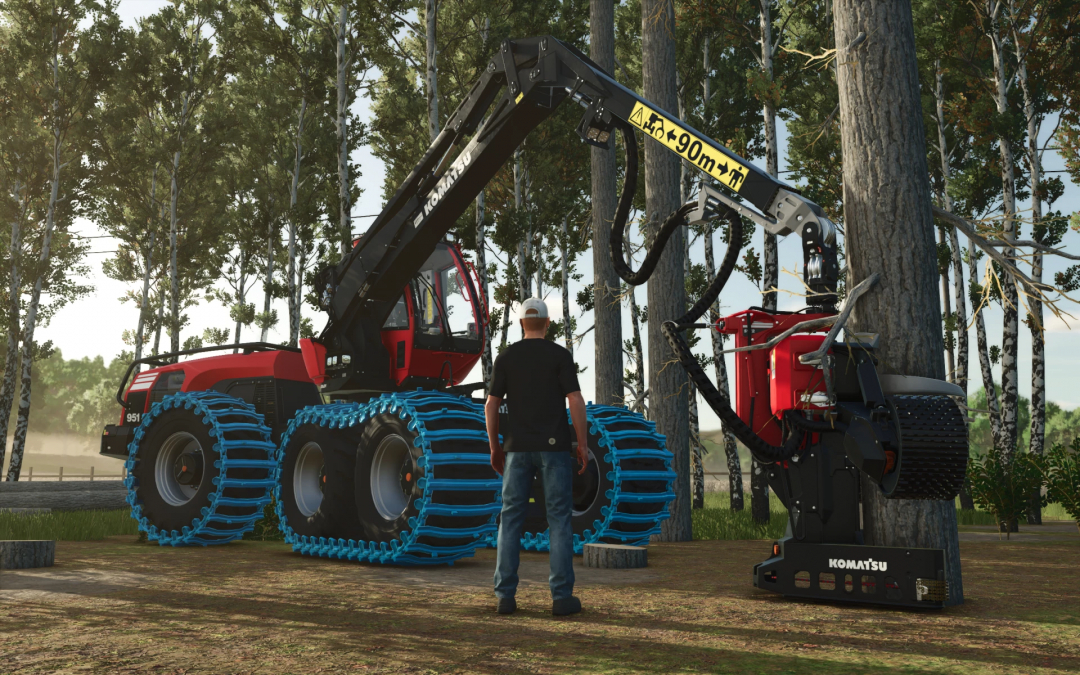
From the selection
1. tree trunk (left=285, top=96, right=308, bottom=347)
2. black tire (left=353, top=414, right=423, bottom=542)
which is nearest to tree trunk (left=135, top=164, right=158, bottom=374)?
tree trunk (left=285, top=96, right=308, bottom=347)

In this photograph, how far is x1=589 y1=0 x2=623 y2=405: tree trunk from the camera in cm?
1387

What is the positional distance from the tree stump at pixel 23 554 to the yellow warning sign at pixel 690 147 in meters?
6.39

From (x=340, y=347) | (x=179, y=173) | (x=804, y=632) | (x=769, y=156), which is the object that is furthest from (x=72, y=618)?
(x=179, y=173)

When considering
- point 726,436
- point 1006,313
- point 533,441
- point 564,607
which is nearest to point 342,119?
point 726,436

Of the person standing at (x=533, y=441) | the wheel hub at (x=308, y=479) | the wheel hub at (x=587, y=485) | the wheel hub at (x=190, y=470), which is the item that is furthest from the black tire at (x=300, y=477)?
the person standing at (x=533, y=441)

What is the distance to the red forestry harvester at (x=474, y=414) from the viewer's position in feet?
19.5

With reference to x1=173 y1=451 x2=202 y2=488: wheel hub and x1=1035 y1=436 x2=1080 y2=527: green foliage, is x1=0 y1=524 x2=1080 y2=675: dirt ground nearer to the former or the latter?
x1=173 y1=451 x2=202 y2=488: wheel hub

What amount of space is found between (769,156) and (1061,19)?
8752mm

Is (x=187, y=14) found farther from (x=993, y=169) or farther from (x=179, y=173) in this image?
(x=993, y=169)

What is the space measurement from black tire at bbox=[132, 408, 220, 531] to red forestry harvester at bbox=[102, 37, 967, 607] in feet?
0.08

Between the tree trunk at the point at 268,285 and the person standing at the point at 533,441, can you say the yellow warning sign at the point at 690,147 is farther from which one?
the tree trunk at the point at 268,285

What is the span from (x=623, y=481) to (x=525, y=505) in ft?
11.5

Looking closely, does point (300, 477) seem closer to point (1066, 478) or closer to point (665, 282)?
point (665, 282)

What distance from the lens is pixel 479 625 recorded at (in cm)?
533
